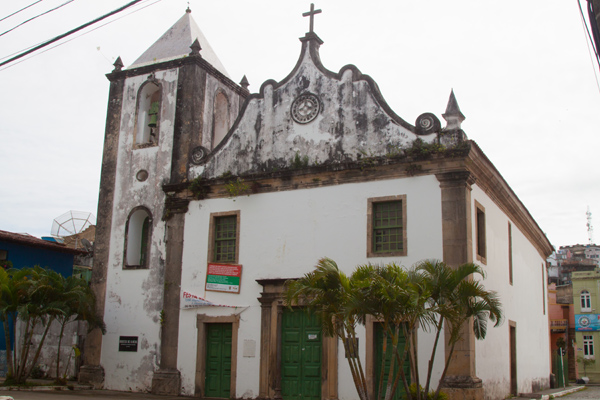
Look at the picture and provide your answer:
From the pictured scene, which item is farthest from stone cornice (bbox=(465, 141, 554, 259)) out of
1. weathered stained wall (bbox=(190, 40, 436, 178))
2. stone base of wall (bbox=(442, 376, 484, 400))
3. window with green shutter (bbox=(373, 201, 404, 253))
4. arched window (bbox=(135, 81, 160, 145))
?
arched window (bbox=(135, 81, 160, 145))

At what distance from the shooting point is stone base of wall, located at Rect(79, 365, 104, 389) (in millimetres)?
17547

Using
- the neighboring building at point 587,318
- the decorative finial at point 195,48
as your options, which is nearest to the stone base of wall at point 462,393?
the decorative finial at point 195,48

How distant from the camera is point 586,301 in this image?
44.8 metres

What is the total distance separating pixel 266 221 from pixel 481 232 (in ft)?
17.6

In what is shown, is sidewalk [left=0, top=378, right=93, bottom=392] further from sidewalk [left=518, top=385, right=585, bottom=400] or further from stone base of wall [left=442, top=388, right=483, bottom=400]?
sidewalk [left=518, top=385, right=585, bottom=400]

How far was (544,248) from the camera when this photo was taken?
26281 millimetres

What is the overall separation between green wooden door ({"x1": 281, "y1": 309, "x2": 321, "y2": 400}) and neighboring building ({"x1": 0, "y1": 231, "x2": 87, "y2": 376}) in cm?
721

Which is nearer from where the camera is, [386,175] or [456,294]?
[456,294]

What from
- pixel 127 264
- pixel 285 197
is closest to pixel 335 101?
pixel 285 197

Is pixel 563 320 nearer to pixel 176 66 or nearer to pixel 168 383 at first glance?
pixel 168 383

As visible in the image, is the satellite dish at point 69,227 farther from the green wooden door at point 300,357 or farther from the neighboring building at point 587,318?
the neighboring building at point 587,318

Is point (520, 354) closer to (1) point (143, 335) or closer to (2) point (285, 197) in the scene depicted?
(2) point (285, 197)

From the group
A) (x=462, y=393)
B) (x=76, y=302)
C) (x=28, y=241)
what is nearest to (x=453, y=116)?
(x=462, y=393)

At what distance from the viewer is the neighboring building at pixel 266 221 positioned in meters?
14.4
